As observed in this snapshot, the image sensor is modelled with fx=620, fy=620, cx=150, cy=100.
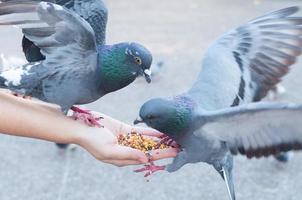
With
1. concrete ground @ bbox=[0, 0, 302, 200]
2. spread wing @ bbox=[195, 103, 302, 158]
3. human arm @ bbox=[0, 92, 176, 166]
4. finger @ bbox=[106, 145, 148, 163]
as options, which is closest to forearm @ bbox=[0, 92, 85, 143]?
human arm @ bbox=[0, 92, 176, 166]

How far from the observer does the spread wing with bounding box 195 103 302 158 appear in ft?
7.00

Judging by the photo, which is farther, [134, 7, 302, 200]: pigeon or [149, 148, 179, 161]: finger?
[149, 148, 179, 161]: finger

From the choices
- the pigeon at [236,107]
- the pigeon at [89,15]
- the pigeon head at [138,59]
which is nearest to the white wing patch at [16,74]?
the pigeon at [89,15]

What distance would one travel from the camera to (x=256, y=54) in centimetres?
274

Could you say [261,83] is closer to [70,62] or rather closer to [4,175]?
[70,62]

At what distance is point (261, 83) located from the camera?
2752mm

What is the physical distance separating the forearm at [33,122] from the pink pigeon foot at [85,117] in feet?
0.11

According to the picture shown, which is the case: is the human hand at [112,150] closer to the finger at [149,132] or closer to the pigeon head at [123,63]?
the finger at [149,132]

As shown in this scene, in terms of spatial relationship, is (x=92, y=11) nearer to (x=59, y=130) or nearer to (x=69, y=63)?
(x=69, y=63)

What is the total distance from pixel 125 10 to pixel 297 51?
764 centimetres

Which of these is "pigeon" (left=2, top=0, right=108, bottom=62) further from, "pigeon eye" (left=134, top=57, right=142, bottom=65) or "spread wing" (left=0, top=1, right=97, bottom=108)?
"pigeon eye" (left=134, top=57, right=142, bottom=65)

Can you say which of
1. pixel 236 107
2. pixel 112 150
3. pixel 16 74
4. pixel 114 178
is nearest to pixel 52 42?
pixel 16 74

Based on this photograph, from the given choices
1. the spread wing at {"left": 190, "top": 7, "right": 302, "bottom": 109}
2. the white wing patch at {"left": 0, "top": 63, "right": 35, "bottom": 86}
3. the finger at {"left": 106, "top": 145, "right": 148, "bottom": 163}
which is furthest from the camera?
the spread wing at {"left": 190, "top": 7, "right": 302, "bottom": 109}

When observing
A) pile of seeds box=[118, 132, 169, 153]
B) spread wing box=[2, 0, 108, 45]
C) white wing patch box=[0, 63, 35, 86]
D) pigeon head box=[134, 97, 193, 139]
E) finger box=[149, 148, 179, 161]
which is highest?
spread wing box=[2, 0, 108, 45]
